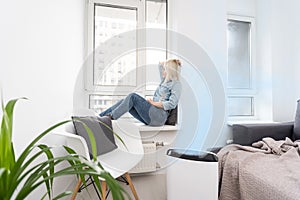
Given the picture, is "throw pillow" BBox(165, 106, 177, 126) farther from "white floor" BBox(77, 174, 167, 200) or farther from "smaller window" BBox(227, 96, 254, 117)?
"smaller window" BBox(227, 96, 254, 117)

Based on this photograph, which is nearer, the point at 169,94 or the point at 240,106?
the point at 169,94

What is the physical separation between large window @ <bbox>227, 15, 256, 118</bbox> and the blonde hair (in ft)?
2.98

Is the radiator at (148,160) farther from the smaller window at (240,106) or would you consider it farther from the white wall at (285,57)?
the white wall at (285,57)

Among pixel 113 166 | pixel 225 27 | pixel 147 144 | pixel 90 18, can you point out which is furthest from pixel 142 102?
pixel 225 27

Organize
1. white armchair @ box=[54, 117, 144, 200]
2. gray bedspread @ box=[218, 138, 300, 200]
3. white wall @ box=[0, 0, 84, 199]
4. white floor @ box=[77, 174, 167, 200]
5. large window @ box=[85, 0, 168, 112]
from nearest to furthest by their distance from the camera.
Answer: white wall @ box=[0, 0, 84, 199] < gray bedspread @ box=[218, 138, 300, 200] < white armchair @ box=[54, 117, 144, 200] < white floor @ box=[77, 174, 167, 200] < large window @ box=[85, 0, 168, 112]

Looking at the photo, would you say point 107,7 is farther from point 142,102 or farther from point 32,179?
point 32,179

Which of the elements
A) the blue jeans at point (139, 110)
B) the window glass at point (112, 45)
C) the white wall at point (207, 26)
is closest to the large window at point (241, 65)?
the white wall at point (207, 26)

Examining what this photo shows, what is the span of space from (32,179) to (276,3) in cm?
304

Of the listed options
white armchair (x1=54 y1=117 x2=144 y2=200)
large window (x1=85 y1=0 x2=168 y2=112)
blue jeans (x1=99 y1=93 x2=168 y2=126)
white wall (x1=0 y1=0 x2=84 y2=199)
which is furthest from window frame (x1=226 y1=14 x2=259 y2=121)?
white wall (x1=0 y1=0 x2=84 y2=199)

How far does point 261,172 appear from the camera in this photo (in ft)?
4.62

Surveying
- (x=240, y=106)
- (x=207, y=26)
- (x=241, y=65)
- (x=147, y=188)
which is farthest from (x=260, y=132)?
(x=207, y=26)

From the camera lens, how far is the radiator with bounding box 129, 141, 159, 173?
2.21 meters

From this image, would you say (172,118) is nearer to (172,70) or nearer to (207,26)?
(172,70)

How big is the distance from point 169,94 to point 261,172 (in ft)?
3.49
